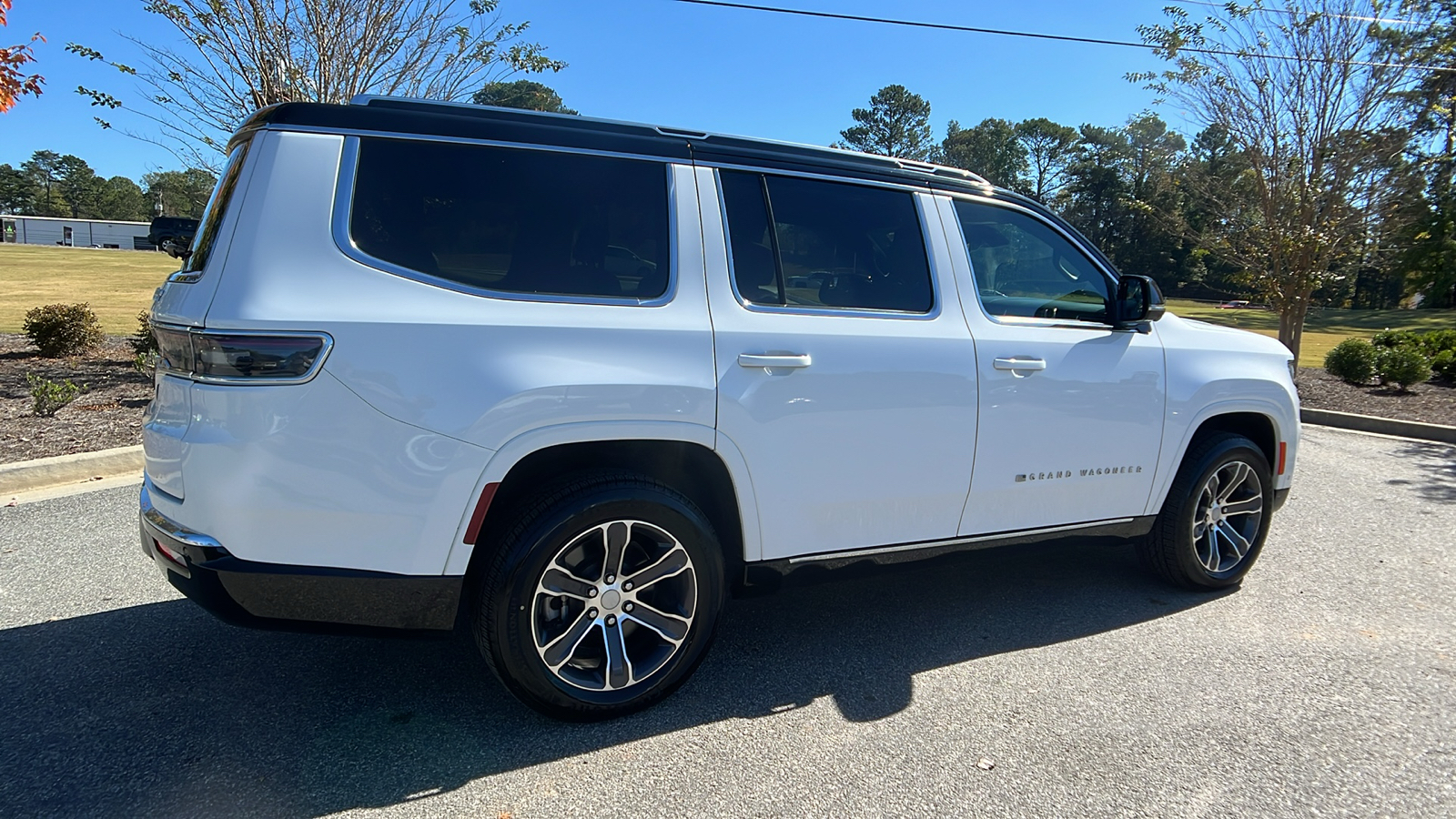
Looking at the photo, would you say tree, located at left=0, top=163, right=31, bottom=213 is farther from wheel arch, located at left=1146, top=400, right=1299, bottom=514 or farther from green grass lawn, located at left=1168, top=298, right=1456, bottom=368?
wheel arch, located at left=1146, top=400, right=1299, bottom=514

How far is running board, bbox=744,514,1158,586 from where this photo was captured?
316 cm

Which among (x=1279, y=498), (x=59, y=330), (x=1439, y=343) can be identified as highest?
(x=1439, y=343)

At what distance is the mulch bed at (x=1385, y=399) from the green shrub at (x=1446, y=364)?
0.39 ft

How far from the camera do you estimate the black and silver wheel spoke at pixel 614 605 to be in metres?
2.80

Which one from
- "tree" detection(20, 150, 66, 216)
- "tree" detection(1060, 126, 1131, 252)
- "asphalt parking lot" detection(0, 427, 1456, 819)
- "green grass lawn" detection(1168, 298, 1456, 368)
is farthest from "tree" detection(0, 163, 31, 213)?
"asphalt parking lot" detection(0, 427, 1456, 819)

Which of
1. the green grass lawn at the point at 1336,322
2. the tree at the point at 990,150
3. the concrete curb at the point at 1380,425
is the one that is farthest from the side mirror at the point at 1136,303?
the tree at the point at 990,150

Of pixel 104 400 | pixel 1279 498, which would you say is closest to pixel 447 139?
pixel 1279 498

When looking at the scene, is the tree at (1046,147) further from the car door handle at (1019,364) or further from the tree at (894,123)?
the car door handle at (1019,364)

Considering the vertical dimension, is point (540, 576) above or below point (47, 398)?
above

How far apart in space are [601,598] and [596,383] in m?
0.76

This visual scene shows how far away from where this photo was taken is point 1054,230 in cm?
395

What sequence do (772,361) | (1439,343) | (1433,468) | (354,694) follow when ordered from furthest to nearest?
(1439,343) < (1433,468) < (354,694) < (772,361)

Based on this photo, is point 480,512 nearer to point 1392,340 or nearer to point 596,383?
point 596,383

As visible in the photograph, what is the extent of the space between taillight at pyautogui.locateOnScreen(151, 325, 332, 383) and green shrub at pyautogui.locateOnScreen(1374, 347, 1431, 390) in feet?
45.7
